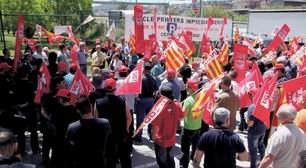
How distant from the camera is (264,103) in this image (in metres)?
6.32

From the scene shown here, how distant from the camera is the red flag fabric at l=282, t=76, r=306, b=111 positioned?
6.83m

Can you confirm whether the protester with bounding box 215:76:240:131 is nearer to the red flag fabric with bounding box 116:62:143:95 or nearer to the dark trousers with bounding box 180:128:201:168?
the dark trousers with bounding box 180:128:201:168

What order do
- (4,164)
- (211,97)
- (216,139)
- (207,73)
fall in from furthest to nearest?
1. (207,73)
2. (211,97)
3. (216,139)
4. (4,164)

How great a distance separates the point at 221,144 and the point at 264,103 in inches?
64.6

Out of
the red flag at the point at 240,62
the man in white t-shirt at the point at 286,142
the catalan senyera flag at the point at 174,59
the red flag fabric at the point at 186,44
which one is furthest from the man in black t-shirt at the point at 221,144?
the red flag fabric at the point at 186,44

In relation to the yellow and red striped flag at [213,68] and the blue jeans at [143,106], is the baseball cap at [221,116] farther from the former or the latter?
the yellow and red striped flag at [213,68]

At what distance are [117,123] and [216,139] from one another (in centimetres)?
192

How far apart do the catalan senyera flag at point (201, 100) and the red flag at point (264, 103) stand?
87cm

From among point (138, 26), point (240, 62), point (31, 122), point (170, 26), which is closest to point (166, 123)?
point (31, 122)

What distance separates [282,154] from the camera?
520cm

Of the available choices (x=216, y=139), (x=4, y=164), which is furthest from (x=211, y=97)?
(x=4, y=164)

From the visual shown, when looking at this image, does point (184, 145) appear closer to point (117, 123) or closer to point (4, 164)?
point (117, 123)

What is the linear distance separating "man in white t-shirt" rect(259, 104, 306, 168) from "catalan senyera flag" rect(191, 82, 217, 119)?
188 centimetres

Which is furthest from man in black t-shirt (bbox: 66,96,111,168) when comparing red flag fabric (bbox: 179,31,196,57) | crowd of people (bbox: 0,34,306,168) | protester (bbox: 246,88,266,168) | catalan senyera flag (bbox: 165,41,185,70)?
red flag fabric (bbox: 179,31,196,57)
